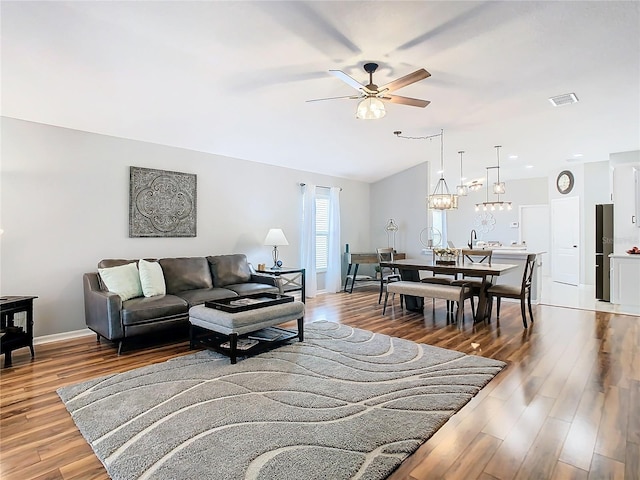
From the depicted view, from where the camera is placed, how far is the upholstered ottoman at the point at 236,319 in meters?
3.34

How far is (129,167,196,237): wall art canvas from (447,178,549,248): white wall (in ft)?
27.1

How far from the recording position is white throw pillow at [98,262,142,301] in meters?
3.95

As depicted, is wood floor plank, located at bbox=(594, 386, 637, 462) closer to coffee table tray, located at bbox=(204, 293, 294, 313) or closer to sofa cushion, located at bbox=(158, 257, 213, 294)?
coffee table tray, located at bbox=(204, 293, 294, 313)

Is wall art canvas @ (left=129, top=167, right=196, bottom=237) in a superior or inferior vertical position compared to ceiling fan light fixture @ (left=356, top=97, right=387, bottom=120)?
inferior

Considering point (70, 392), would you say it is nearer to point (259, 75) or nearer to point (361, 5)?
point (259, 75)

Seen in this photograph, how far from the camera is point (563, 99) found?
4375 millimetres

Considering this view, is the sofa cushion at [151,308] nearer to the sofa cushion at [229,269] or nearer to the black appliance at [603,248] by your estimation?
the sofa cushion at [229,269]

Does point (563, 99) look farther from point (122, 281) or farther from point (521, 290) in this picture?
point (122, 281)

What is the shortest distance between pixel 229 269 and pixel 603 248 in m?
6.73

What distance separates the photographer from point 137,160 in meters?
4.74

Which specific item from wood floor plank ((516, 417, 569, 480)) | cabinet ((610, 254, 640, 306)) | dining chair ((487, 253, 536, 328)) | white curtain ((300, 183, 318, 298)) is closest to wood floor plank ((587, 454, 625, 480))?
wood floor plank ((516, 417, 569, 480))

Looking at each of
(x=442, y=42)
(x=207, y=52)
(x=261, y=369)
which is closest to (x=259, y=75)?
(x=207, y=52)

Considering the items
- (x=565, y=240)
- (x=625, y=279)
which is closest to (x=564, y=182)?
(x=565, y=240)

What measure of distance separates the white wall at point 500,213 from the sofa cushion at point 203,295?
8.14 m
